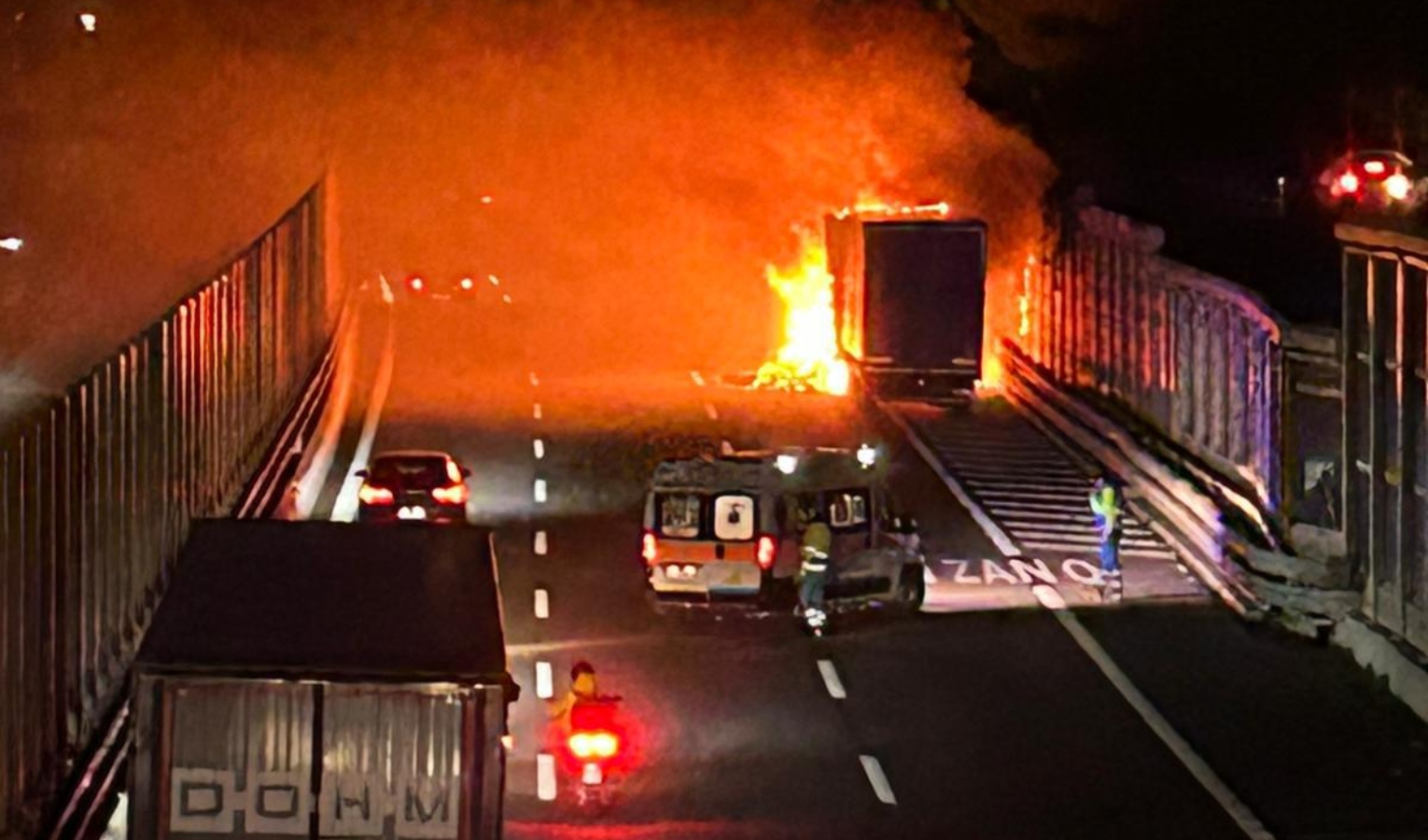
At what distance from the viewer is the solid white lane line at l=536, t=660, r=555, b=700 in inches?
1027

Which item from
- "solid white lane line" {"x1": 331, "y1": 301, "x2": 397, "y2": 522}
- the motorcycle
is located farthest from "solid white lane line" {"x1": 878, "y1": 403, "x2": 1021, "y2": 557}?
the motorcycle

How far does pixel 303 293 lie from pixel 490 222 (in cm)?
4062

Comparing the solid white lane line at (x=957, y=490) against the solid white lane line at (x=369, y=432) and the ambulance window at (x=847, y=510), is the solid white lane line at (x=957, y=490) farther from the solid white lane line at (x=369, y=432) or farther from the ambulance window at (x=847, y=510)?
the solid white lane line at (x=369, y=432)

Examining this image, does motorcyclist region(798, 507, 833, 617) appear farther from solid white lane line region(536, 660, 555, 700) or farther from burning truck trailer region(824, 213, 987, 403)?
burning truck trailer region(824, 213, 987, 403)

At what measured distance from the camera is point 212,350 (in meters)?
30.6

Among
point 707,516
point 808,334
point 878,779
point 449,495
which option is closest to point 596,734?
point 878,779

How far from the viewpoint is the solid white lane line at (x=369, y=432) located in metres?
36.5

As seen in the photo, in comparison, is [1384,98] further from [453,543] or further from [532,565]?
[453,543]

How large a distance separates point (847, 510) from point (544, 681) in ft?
13.2

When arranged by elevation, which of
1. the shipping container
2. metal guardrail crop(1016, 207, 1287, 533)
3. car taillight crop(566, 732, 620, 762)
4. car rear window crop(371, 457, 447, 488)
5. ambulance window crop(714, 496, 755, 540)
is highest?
metal guardrail crop(1016, 207, 1287, 533)

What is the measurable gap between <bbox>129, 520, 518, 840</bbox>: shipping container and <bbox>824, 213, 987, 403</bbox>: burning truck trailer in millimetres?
30455

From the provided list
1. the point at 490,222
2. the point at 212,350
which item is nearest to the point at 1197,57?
the point at 490,222

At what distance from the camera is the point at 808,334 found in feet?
183

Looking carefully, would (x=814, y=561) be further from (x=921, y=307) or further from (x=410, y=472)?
(x=921, y=307)
